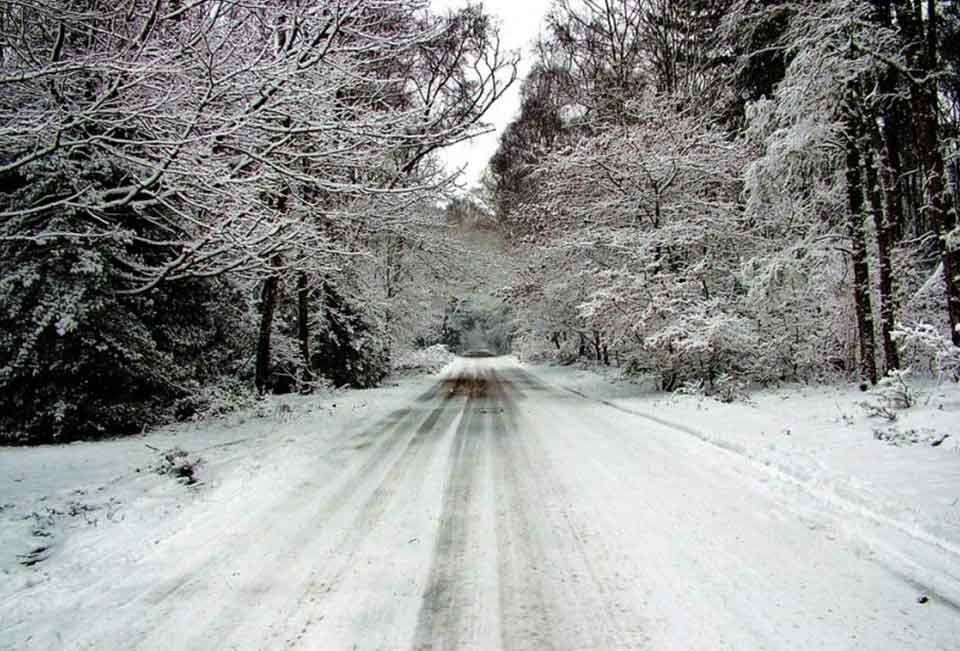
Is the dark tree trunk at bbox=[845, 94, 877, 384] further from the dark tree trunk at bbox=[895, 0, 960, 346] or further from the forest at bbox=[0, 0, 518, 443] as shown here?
the forest at bbox=[0, 0, 518, 443]

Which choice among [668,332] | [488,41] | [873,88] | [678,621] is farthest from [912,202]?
[678,621]

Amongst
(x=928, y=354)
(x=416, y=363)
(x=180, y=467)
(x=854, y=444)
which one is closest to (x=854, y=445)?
(x=854, y=444)

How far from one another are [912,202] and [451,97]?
44.4ft

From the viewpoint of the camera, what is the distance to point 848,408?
8.70 metres

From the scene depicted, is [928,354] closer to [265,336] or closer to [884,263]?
[884,263]

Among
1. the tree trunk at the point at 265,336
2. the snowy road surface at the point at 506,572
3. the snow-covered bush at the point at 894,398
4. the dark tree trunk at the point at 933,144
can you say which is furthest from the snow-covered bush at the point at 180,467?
the dark tree trunk at the point at 933,144

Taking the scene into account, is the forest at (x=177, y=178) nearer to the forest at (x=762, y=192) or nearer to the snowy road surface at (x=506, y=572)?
the snowy road surface at (x=506, y=572)

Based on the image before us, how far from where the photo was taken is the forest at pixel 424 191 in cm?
461

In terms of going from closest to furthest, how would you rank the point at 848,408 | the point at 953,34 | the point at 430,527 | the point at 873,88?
1. the point at 430,527
2. the point at 848,408
3. the point at 953,34
4. the point at 873,88

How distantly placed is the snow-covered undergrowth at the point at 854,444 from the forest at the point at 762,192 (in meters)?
0.94

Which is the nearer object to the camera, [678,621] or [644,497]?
[678,621]

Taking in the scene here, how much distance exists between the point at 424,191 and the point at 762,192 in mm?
8292

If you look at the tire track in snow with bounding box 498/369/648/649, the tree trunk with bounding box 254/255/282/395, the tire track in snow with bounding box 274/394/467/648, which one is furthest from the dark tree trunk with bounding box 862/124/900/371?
the tree trunk with bounding box 254/255/282/395

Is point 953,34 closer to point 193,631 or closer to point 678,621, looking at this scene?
point 678,621
